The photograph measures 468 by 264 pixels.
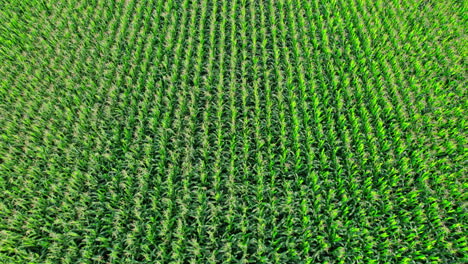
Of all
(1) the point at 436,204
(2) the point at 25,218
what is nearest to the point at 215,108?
(2) the point at 25,218

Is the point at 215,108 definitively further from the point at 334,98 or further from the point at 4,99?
the point at 4,99

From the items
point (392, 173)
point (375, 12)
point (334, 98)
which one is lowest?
point (392, 173)

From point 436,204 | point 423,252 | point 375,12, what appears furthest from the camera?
point 375,12

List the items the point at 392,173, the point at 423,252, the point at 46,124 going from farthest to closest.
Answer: the point at 46,124, the point at 392,173, the point at 423,252

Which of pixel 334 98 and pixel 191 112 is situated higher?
pixel 334 98

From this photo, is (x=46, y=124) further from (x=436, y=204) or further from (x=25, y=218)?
(x=436, y=204)

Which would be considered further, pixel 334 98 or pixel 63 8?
pixel 63 8
